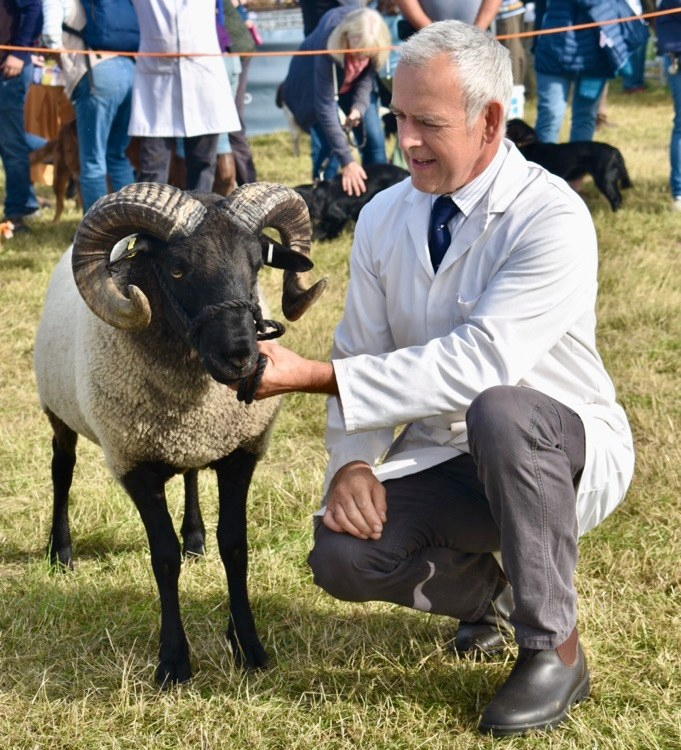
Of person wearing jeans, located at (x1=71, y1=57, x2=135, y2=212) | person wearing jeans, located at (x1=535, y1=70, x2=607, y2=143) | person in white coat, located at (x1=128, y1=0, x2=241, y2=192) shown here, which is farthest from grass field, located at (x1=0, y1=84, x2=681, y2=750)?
person wearing jeans, located at (x1=535, y1=70, x2=607, y2=143)

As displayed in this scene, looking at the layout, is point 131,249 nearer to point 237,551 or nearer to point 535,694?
point 237,551

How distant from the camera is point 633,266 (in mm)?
6988

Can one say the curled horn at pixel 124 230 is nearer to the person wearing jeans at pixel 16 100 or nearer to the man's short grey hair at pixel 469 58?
the man's short grey hair at pixel 469 58

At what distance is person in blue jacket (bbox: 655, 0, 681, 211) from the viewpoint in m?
7.88

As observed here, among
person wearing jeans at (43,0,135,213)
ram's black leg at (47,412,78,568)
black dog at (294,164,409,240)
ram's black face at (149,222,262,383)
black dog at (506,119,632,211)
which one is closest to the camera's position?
ram's black face at (149,222,262,383)

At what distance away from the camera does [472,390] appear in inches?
109

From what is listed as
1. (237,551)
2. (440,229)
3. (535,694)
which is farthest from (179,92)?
(535,694)

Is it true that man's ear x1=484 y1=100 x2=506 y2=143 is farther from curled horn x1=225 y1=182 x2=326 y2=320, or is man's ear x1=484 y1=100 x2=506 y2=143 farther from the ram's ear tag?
the ram's ear tag

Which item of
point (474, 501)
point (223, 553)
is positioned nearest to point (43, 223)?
point (223, 553)

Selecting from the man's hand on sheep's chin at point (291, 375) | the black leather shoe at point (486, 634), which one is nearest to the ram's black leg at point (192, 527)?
the black leather shoe at point (486, 634)

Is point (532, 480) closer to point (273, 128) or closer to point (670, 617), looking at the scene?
point (670, 617)

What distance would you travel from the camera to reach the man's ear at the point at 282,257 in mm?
3335

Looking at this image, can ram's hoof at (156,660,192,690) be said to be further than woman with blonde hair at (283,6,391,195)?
No

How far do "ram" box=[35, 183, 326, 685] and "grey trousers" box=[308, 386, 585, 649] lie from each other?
0.52m
